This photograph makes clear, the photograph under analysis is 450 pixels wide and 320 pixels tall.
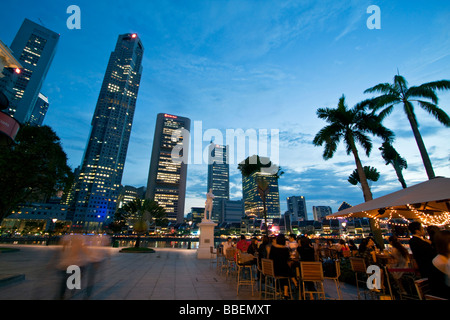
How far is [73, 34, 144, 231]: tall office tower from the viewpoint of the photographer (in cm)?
11975

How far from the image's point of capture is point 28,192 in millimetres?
15859

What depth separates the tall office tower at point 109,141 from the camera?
11975 cm

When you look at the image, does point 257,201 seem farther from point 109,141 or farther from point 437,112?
point 437,112

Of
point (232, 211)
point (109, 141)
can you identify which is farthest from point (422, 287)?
point (232, 211)

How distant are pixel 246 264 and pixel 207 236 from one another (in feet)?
30.1

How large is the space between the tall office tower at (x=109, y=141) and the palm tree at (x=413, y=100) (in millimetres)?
146859

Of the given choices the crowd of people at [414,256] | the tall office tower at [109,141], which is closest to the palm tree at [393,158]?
the crowd of people at [414,256]

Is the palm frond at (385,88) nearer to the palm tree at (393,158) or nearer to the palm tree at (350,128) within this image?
the palm tree at (350,128)

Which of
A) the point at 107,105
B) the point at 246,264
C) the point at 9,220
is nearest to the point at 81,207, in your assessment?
the point at 9,220

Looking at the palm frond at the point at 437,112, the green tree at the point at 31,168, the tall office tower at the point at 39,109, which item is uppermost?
the tall office tower at the point at 39,109

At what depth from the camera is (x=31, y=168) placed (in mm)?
14727

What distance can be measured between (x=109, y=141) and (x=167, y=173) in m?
47.3
